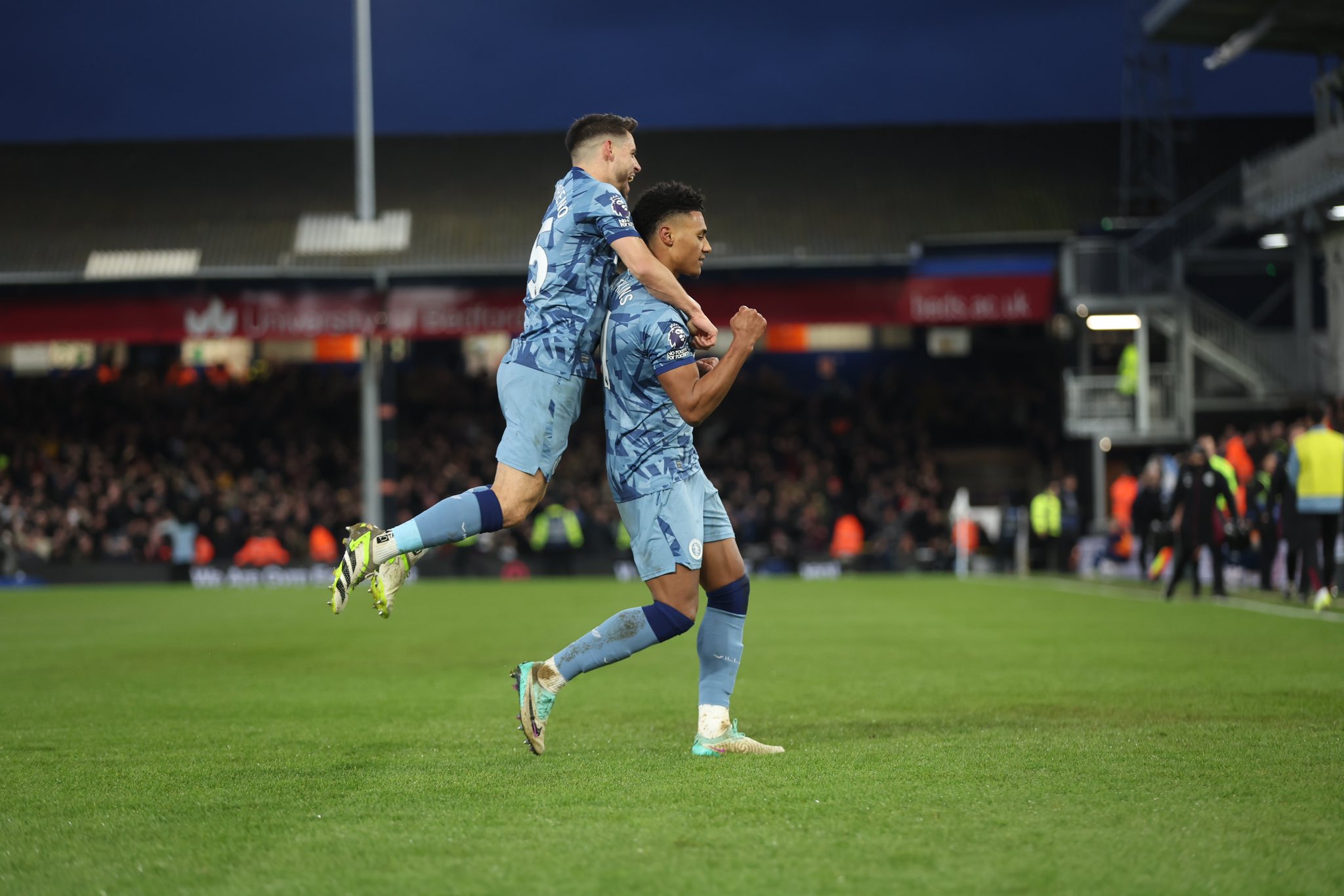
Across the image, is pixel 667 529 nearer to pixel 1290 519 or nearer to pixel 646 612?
pixel 646 612

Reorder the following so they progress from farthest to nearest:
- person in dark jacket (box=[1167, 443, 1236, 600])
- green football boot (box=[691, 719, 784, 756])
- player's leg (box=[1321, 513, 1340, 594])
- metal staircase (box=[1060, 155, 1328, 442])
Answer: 1. metal staircase (box=[1060, 155, 1328, 442])
2. person in dark jacket (box=[1167, 443, 1236, 600])
3. player's leg (box=[1321, 513, 1340, 594])
4. green football boot (box=[691, 719, 784, 756])

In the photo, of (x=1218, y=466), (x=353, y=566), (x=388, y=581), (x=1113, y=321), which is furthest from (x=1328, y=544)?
(x=1113, y=321)

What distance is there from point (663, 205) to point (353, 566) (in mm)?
1883

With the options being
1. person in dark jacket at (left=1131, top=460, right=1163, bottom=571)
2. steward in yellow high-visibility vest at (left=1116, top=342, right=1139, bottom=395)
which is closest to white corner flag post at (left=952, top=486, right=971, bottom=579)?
steward in yellow high-visibility vest at (left=1116, top=342, right=1139, bottom=395)

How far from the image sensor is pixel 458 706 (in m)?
8.25

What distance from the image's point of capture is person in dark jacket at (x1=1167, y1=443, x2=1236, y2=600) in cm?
1808

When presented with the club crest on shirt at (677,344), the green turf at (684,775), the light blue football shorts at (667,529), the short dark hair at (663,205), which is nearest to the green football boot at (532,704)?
the green turf at (684,775)

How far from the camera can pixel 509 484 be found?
5934mm

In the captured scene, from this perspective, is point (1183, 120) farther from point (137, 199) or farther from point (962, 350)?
point (137, 199)

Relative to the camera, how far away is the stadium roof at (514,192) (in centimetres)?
3375

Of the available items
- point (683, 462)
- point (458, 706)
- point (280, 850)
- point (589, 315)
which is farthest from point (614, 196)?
point (458, 706)

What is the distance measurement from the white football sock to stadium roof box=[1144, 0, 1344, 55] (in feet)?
87.0

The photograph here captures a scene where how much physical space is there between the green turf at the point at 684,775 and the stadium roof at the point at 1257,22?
20.5m

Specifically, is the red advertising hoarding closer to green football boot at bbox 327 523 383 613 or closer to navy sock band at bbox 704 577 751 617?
navy sock band at bbox 704 577 751 617
